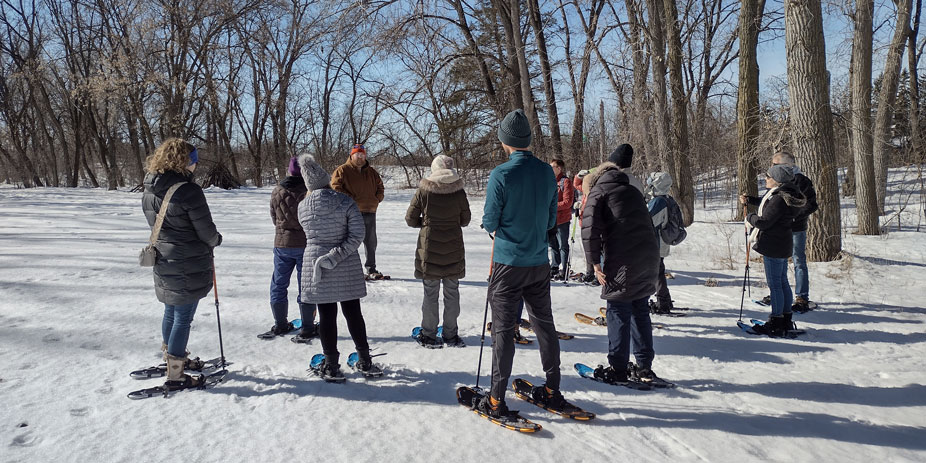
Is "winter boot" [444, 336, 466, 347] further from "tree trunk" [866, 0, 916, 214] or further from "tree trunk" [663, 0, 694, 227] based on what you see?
"tree trunk" [866, 0, 916, 214]

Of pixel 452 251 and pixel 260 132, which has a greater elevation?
pixel 260 132

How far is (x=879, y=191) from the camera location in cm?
1356

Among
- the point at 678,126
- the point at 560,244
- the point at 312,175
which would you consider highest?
the point at 678,126

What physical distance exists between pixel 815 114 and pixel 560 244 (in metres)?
4.51

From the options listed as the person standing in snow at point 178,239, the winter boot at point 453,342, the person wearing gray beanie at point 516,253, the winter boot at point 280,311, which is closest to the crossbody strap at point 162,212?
the person standing in snow at point 178,239

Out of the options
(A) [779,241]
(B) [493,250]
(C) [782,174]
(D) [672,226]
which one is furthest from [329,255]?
(C) [782,174]

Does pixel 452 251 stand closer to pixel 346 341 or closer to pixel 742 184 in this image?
pixel 346 341

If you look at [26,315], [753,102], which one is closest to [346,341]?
[26,315]

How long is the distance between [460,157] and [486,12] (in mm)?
7059

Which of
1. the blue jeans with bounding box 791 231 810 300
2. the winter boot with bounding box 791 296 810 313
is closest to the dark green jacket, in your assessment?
the blue jeans with bounding box 791 231 810 300

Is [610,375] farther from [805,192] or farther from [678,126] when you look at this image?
[678,126]

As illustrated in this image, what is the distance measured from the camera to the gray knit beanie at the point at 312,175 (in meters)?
3.91

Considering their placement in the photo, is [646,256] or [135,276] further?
[135,276]

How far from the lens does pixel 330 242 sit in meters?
3.89
